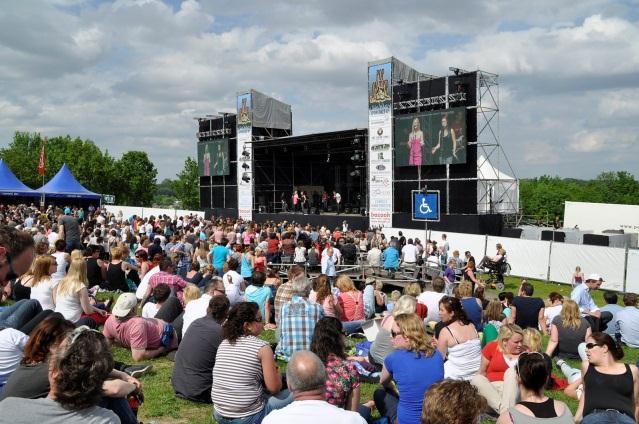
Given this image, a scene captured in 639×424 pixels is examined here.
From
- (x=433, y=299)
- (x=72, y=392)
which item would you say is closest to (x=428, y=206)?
(x=433, y=299)

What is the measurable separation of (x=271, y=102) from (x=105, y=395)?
32.1m

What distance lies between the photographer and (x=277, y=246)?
15469mm

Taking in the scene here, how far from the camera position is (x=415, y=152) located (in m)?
23.8

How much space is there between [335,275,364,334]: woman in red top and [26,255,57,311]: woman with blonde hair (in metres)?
3.85

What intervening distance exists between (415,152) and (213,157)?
51.8 ft

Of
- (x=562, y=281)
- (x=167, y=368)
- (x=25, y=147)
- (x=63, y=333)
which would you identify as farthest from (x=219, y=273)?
(x=25, y=147)

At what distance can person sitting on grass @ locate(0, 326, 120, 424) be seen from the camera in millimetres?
2268

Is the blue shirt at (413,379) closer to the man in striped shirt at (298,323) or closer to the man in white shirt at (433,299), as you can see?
the man in striped shirt at (298,323)

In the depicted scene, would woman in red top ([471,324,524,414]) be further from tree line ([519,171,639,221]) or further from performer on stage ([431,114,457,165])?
tree line ([519,171,639,221])

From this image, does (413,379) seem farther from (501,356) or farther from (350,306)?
(350,306)

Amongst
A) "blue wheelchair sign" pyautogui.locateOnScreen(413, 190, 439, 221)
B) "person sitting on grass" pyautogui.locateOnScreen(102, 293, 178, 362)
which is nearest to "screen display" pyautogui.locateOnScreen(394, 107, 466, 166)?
"blue wheelchair sign" pyautogui.locateOnScreen(413, 190, 439, 221)

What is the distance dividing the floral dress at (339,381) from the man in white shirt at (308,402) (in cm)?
106

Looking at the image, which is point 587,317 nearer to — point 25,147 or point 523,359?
point 523,359

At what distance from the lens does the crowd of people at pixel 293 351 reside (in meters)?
2.71
